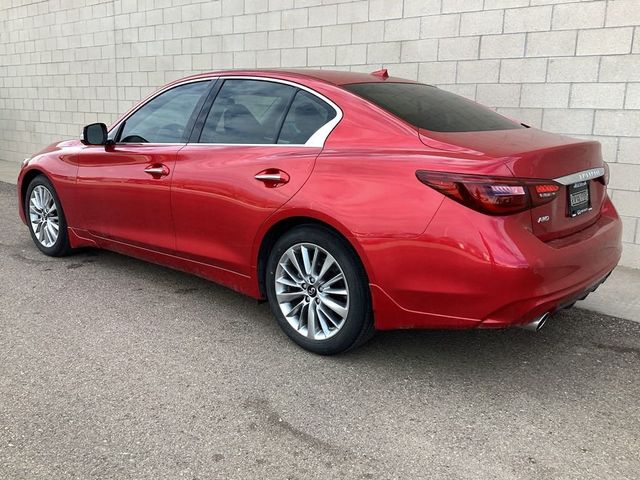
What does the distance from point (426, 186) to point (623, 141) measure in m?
3.24

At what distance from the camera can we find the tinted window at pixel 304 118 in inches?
137

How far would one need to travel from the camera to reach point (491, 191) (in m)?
2.75

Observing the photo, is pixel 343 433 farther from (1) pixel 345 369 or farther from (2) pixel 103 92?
(2) pixel 103 92

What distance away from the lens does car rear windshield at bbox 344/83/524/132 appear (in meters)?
3.32

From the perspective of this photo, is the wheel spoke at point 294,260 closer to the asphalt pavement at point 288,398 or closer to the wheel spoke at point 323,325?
the wheel spoke at point 323,325

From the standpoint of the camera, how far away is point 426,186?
9.46 ft

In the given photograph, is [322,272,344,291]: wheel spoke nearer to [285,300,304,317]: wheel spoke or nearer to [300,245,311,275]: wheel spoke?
[300,245,311,275]: wheel spoke

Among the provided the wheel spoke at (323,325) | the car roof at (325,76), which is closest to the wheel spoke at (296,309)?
the wheel spoke at (323,325)

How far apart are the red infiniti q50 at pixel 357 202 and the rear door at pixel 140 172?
0.05ft

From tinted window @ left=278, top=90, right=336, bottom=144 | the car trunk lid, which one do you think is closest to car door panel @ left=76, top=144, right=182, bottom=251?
tinted window @ left=278, top=90, right=336, bottom=144

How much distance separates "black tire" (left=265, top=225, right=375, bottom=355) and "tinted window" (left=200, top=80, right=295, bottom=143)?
669 mm

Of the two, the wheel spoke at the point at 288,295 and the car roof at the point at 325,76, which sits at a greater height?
the car roof at the point at 325,76

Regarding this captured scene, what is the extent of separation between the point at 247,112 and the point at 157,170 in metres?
0.80

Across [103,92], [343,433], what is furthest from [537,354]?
[103,92]
